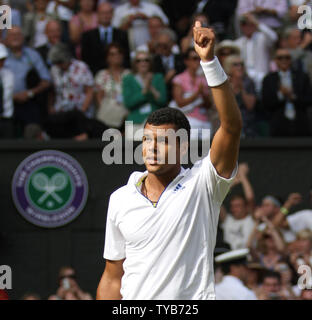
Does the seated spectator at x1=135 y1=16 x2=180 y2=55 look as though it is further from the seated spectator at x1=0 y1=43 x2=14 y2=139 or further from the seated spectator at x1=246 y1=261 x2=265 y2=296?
the seated spectator at x1=246 y1=261 x2=265 y2=296

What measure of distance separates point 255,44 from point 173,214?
6541 millimetres

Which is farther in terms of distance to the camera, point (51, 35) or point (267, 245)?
point (51, 35)

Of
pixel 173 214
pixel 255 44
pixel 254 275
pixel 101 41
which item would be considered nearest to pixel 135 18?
pixel 101 41

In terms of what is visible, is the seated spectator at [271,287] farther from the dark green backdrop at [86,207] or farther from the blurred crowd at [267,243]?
the dark green backdrop at [86,207]

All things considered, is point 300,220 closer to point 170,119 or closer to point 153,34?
point 153,34

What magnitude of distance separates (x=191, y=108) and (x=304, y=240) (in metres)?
1.89

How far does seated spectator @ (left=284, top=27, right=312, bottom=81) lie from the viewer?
33.9 ft

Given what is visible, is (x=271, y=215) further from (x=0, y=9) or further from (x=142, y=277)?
(x=142, y=277)

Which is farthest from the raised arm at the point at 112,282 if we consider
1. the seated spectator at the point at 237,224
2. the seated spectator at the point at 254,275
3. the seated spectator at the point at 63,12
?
the seated spectator at the point at 63,12

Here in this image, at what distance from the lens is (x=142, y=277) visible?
4.48 m

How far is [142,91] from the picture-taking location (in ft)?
32.7

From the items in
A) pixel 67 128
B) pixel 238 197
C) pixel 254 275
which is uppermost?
pixel 67 128

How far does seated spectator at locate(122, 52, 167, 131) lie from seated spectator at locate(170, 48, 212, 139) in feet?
0.55
